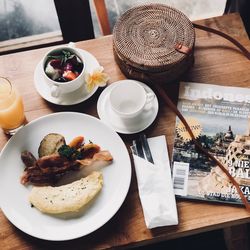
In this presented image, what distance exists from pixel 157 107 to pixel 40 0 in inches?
33.4

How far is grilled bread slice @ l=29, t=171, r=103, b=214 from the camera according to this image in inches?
41.3

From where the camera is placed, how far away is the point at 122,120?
3.81 ft

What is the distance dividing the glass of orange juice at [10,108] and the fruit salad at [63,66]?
0.34 ft

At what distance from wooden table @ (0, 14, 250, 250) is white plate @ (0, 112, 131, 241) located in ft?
0.10

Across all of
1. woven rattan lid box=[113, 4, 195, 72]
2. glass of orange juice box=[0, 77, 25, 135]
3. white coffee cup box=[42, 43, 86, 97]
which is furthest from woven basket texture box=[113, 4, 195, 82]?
glass of orange juice box=[0, 77, 25, 135]

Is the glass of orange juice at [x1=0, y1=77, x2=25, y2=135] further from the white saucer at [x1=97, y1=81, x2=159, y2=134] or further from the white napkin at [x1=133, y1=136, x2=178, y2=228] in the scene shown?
the white napkin at [x1=133, y1=136, x2=178, y2=228]

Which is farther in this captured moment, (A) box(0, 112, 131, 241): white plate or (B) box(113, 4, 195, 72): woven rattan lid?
(B) box(113, 4, 195, 72): woven rattan lid

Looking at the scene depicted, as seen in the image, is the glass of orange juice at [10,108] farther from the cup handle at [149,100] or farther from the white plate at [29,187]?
the cup handle at [149,100]

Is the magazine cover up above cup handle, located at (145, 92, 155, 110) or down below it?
below

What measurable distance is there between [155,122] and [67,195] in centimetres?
30

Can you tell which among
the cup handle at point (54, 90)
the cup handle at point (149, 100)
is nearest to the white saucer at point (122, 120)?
the cup handle at point (149, 100)

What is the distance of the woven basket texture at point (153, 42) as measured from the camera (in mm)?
1164

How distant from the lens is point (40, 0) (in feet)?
5.80

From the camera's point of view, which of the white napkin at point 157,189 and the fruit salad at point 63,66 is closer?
the white napkin at point 157,189
